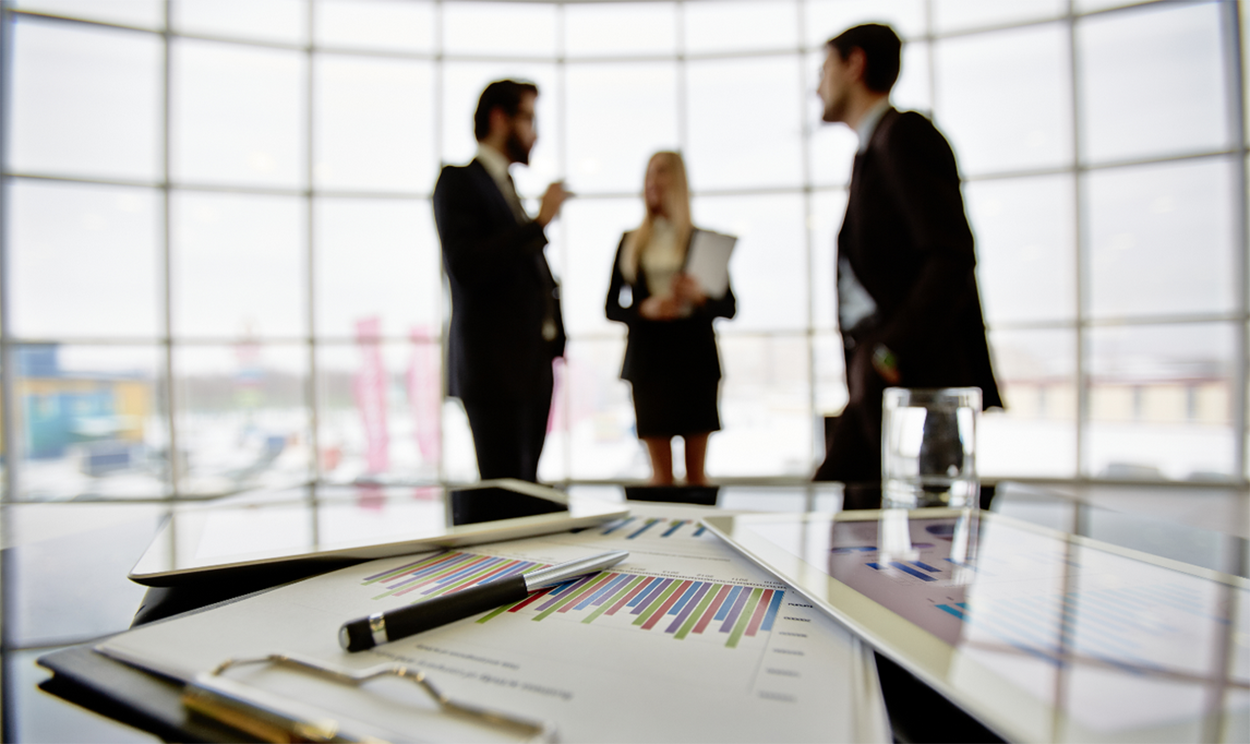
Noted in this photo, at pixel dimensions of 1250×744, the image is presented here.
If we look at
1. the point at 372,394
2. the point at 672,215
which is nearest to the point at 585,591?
the point at 672,215

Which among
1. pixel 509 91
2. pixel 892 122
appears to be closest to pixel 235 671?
pixel 892 122

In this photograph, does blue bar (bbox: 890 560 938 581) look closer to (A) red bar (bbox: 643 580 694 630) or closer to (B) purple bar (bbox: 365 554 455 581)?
(A) red bar (bbox: 643 580 694 630)

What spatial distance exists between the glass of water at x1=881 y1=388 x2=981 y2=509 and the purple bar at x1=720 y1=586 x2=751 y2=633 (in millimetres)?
505

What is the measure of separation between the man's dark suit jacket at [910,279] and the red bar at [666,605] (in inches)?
47.7

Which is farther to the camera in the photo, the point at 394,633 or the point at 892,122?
the point at 892,122

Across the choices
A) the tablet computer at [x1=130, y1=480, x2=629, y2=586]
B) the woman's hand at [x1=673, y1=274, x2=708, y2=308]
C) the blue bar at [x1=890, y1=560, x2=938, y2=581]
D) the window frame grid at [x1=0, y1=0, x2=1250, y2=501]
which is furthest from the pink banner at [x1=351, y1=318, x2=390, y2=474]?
the blue bar at [x1=890, y1=560, x2=938, y2=581]

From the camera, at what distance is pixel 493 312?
205 cm

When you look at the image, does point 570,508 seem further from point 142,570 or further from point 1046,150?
point 1046,150

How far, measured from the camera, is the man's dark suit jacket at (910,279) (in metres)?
1.54

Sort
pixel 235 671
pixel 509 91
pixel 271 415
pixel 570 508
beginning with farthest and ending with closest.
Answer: pixel 271 415, pixel 509 91, pixel 570 508, pixel 235 671

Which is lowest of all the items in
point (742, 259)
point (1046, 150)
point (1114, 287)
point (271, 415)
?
point (271, 415)

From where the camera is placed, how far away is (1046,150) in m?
4.54

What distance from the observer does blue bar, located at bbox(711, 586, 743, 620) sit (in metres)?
0.38

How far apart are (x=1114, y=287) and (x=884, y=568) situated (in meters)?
5.43
